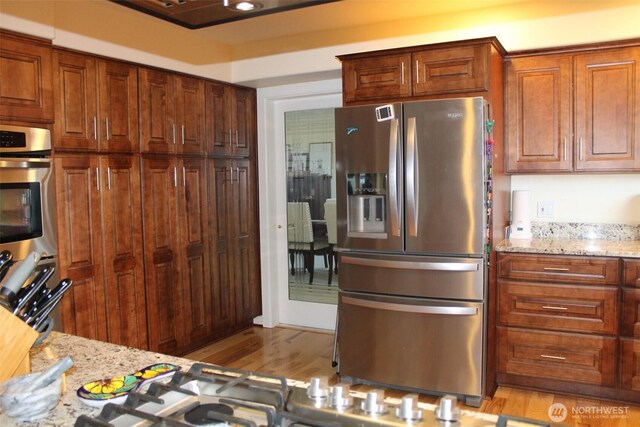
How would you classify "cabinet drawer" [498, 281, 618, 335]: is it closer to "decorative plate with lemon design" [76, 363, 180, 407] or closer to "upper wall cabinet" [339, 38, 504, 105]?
"upper wall cabinet" [339, 38, 504, 105]

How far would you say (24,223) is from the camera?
2875 mm

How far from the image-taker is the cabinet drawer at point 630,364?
9.93 ft

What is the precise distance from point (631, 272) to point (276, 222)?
9.61ft

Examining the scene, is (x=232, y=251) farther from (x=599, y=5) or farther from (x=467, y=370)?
(x=599, y=5)

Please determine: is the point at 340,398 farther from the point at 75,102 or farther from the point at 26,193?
the point at 75,102

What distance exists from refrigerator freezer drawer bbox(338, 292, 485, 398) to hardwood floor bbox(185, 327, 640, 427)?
0.49 ft

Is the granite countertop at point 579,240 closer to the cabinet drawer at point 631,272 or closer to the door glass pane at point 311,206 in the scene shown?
the cabinet drawer at point 631,272

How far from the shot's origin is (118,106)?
3467mm

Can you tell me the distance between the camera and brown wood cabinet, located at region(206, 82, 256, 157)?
169 inches

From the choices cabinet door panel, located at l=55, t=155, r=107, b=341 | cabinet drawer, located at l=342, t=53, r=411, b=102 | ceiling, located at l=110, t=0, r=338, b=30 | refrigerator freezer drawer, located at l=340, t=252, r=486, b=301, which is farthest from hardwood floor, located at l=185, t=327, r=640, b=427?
ceiling, located at l=110, t=0, r=338, b=30

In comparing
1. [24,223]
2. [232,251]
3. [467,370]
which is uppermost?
[24,223]

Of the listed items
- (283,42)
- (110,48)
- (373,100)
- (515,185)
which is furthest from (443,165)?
(110,48)

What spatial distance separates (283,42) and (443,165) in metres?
1.98

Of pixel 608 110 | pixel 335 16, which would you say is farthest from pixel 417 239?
pixel 335 16
